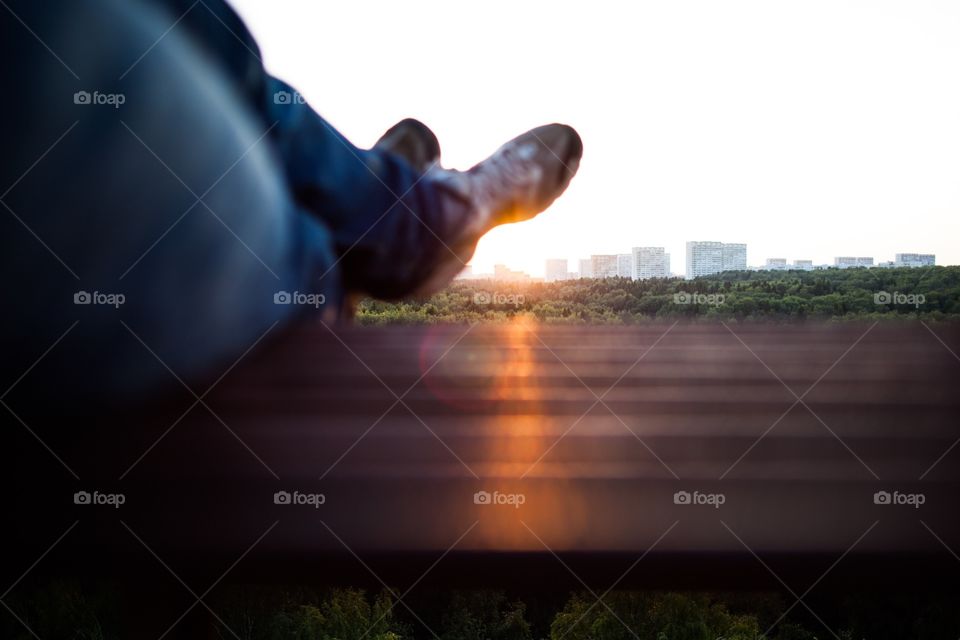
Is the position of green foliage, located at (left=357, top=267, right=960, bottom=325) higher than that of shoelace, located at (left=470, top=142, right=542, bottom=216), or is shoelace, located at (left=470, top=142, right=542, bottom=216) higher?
shoelace, located at (left=470, top=142, right=542, bottom=216)

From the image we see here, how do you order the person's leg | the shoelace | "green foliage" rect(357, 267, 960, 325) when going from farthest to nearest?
"green foliage" rect(357, 267, 960, 325) < the shoelace < the person's leg

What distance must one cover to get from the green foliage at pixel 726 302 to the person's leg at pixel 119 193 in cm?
75

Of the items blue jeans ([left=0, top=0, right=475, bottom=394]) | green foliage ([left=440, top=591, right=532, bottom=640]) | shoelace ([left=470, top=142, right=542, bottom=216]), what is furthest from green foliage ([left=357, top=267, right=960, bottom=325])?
green foliage ([left=440, top=591, right=532, bottom=640])

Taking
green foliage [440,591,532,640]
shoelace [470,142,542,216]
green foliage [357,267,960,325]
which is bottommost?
green foliage [440,591,532,640]

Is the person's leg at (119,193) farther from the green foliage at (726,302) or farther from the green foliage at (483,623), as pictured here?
the green foliage at (483,623)

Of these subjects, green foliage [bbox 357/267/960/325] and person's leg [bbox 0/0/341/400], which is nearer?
person's leg [bbox 0/0/341/400]

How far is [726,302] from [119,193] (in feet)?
4.96

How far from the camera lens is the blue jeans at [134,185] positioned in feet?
3.58

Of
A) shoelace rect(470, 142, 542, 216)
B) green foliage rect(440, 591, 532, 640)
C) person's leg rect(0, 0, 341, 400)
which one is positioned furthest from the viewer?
green foliage rect(440, 591, 532, 640)

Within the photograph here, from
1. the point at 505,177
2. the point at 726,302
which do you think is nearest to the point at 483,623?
the point at 726,302

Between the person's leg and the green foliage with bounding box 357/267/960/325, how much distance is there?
753 mm

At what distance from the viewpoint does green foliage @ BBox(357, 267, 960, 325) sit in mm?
2061

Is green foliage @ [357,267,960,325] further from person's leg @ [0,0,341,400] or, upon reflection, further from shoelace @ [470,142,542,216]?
person's leg @ [0,0,341,400]

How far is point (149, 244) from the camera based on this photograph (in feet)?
3.68
